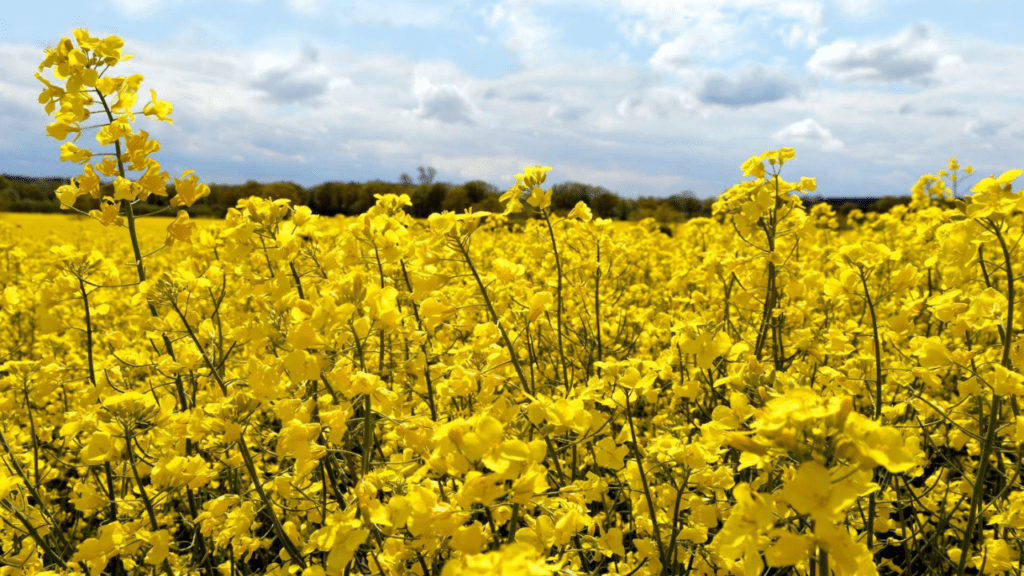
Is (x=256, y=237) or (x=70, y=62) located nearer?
(x=70, y=62)

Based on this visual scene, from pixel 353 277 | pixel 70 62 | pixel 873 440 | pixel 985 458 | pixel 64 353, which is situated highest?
pixel 70 62

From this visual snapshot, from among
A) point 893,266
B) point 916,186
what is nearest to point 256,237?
point 893,266

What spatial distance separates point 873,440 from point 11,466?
Result: 9.83 ft

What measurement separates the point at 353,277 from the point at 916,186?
9.53 m

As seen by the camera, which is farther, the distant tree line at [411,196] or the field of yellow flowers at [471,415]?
the distant tree line at [411,196]

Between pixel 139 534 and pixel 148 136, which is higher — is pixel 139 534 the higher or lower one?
the lower one

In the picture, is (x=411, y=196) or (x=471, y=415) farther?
(x=411, y=196)

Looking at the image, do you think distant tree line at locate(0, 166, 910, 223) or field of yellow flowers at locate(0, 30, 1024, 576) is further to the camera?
distant tree line at locate(0, 166, 910, 223)

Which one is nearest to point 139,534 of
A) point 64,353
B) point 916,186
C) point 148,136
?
point 148,136

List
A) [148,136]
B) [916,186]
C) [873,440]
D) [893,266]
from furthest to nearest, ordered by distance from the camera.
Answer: [916,186] < [893,266] < [148,136] < [873,440]

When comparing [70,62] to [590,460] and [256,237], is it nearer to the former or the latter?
[256,237]

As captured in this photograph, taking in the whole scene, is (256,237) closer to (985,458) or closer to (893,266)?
(985,458)

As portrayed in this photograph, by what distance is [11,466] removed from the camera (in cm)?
241

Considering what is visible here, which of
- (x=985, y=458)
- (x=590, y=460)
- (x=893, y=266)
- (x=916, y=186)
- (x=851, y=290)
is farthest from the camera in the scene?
(x=916, y=186)
